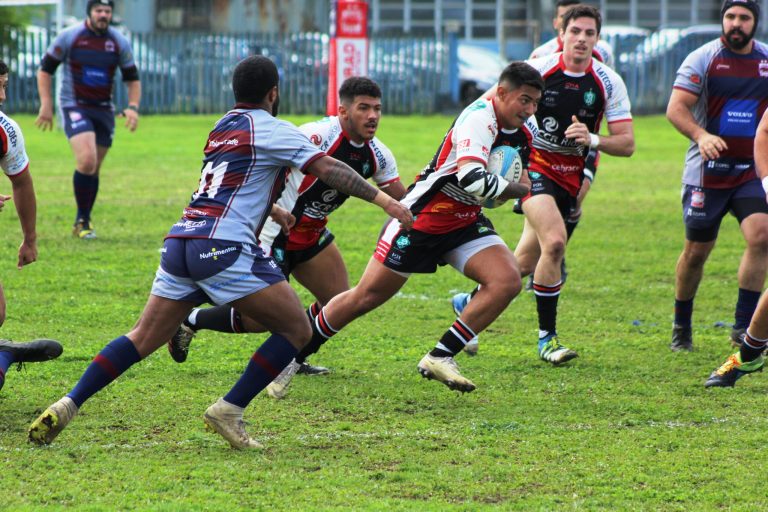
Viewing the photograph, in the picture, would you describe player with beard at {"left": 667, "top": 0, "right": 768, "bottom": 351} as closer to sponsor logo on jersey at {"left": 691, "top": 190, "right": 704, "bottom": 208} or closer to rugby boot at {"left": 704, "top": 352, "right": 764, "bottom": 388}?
sponsor logo on jersey at {"left": 691, "top": 190, "right": 704, "bottom": 208}

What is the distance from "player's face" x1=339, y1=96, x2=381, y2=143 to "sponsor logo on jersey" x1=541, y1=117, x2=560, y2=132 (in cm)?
168

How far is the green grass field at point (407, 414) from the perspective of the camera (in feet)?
16.2

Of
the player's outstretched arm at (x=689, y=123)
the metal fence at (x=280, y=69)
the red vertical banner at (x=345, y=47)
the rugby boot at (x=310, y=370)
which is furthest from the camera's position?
the metal fence at (x=280, y=69)

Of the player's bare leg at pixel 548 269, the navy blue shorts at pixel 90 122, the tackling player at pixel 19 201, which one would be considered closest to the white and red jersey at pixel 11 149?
the tackling player at pixel 19 201

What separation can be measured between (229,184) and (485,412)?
193 centimetres

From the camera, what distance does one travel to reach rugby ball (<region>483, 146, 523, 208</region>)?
649cm

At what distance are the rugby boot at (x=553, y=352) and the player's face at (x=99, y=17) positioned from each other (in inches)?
262

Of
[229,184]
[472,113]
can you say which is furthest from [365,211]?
[229,184]

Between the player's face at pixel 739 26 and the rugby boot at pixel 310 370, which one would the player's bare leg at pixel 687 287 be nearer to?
the player's face at pixel 739 26

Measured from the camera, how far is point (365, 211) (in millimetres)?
14406

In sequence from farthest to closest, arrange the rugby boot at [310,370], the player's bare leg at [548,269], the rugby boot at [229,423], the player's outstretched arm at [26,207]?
the player's bare leg at [548,269] < the rugby boot at [310,370] < the player's outstretched arm at [26,207] < the rugby boot at [229,423]

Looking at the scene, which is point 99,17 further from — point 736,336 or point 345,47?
point 345,47

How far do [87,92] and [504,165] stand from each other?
6.79 m

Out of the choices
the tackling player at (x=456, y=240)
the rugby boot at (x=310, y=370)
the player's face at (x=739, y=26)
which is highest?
the player's face at (x=739, y=26)
